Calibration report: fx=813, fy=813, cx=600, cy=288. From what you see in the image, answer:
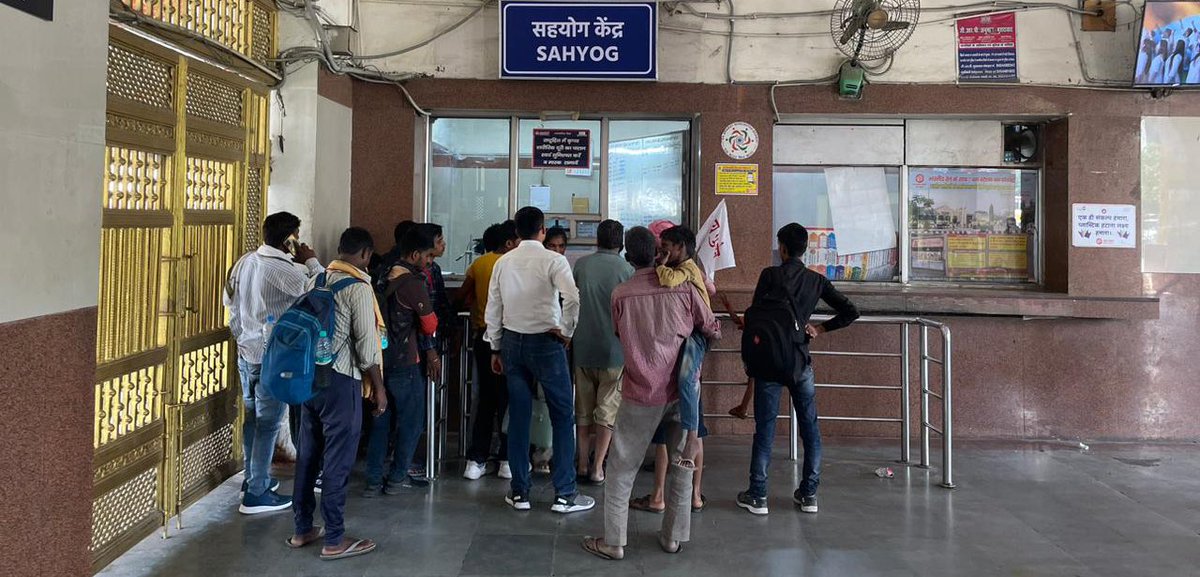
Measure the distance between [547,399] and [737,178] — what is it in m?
2.81

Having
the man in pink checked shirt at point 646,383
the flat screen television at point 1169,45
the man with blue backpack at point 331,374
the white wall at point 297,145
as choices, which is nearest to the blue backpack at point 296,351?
the man with blue backpack at point 331,374

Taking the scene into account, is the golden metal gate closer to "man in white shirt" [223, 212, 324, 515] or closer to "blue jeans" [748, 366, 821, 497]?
"man in white shirt" [223, 212, 324, 515]

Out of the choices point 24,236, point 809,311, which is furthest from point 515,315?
point 24,236

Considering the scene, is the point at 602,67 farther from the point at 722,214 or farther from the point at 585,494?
the point at 585,494

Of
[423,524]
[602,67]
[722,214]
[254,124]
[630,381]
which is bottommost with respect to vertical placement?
[423,524]

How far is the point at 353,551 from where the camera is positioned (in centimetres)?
389

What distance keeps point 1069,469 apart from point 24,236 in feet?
20.1

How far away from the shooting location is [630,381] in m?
3.85

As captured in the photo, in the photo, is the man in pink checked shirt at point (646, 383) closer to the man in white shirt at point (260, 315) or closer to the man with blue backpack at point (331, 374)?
the man with blue backpack at point (331, 374)

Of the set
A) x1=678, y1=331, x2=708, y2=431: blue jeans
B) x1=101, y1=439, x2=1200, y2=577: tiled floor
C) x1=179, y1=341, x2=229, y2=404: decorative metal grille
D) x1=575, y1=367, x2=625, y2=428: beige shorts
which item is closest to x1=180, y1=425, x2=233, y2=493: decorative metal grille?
x1=101, y1=439, x2=1200, y2=577: tiled floor

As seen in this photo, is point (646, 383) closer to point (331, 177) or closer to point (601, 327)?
point (601, 327)

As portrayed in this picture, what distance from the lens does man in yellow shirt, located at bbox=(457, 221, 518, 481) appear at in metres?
5.24

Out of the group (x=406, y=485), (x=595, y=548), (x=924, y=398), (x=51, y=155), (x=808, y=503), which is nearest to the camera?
(x=51, y=155)

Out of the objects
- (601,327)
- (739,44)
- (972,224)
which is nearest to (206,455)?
(601,327)
